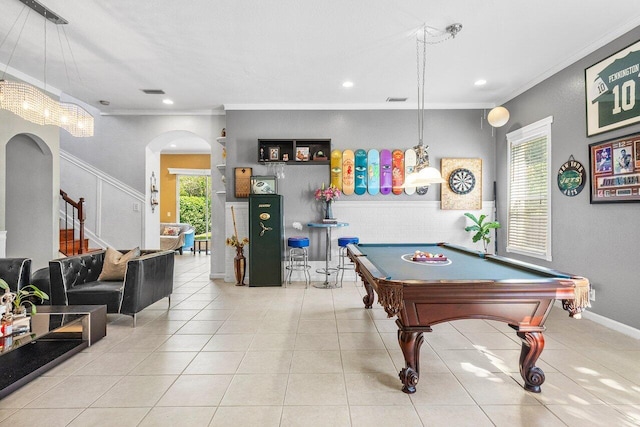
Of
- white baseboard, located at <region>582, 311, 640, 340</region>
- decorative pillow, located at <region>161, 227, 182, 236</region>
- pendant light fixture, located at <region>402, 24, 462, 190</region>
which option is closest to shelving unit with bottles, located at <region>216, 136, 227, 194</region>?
pendant light fixture, located at <region>402, 24, 462, 190</region>

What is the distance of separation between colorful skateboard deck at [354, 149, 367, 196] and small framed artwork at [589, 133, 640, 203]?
10.6ft

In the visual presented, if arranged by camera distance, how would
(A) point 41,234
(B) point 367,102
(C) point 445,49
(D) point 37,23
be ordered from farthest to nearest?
1. (B) point 367,102
2. (A) point 41,234
3. (C) point 445,49
4. (D) point 37,23

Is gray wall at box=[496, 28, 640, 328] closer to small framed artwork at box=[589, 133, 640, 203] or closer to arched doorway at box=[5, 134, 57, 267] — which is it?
small framed artwork at box=[589, 133, 640, 203]

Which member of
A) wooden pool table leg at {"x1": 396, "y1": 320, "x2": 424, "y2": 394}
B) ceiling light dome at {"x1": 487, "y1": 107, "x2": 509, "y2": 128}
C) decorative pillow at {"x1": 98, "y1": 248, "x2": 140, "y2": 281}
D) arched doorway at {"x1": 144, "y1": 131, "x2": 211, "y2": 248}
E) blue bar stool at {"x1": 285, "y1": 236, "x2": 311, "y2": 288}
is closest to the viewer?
wooden pool table leg at {"x1": 396, "y1": 320, "x2": 424, "y2": 394}

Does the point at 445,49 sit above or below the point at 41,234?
above

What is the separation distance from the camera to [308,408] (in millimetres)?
2225

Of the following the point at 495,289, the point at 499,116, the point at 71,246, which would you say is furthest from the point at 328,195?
the point at 71,246

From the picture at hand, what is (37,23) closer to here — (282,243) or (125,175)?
(125,175)

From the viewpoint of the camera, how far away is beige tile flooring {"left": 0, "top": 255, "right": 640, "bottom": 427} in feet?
7.01

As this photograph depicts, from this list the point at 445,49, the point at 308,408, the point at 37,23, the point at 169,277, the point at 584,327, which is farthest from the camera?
the point at 169,277

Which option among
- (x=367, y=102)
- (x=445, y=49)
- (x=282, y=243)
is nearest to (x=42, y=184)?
(x=282, y=243)

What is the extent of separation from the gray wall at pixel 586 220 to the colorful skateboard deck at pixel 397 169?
6.63 feet

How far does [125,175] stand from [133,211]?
747 millimetres

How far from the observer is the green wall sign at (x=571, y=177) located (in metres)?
4.14
